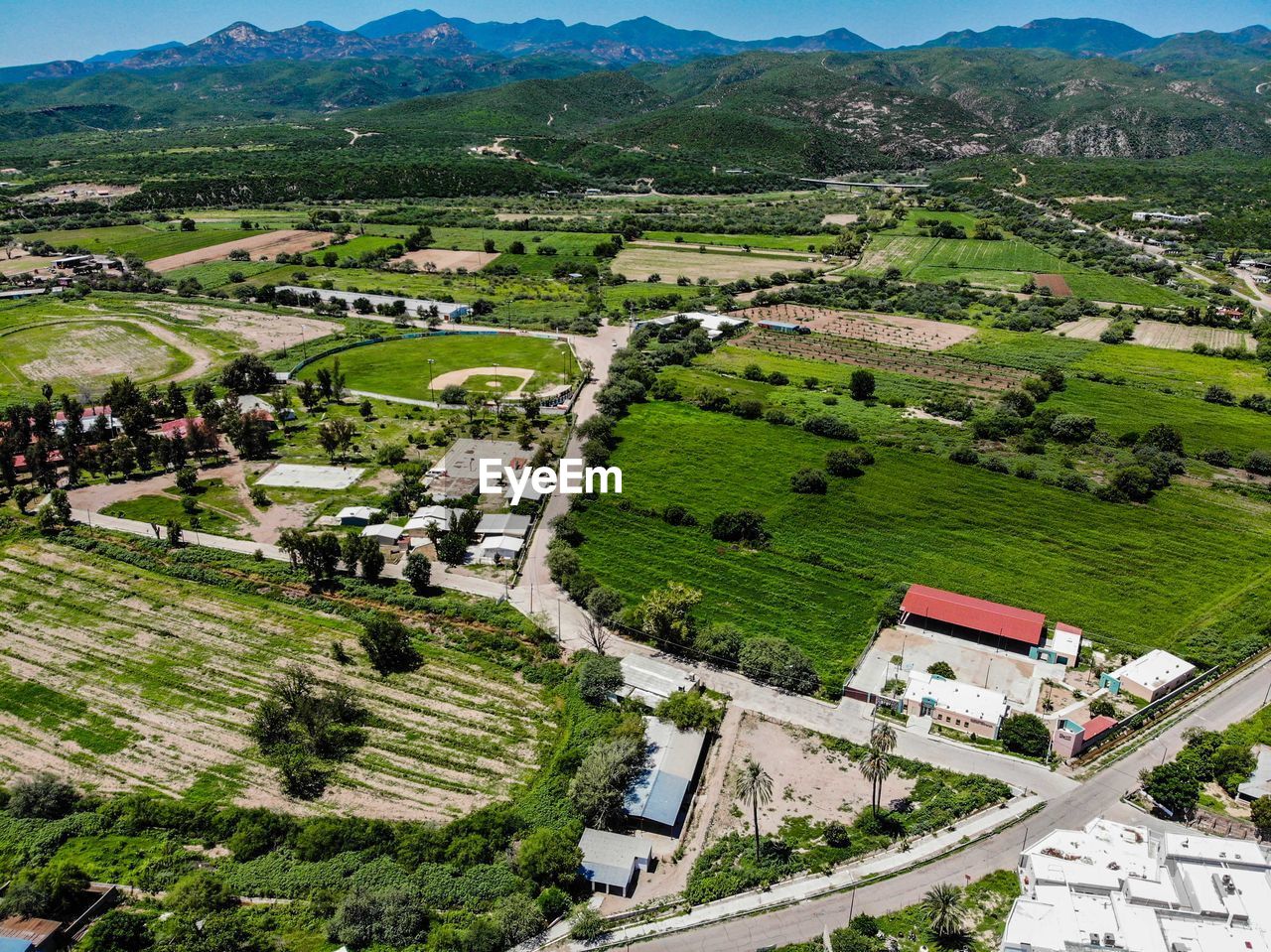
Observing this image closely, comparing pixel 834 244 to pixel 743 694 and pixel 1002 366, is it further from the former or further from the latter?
pixel 743 694

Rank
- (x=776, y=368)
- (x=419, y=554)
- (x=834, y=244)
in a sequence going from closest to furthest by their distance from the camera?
(x=419, y=554)
(x=776, y=368)
(x=834, y=244)

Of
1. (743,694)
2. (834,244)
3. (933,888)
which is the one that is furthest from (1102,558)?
(834,244)

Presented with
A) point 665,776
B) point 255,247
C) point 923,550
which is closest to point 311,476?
point 665,776

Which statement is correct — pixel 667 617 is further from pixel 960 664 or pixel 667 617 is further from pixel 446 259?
pixel 446 259

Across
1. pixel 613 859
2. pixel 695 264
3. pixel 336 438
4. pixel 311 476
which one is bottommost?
pixel 613 859

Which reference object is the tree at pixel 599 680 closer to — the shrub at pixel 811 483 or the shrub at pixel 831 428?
the shrub at pixel 811 483

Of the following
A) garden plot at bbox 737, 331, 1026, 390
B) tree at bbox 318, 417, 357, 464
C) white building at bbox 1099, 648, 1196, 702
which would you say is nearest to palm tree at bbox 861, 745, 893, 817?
white building at bbox 1099, 648, 1196, 702

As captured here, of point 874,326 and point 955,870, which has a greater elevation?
point 874,326
